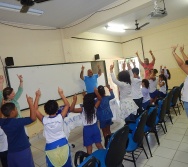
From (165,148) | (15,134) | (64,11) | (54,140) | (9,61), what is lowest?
(165,148)

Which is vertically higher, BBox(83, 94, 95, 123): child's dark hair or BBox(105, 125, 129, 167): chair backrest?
BBox(83, 94, 95, 123): child's dark hair

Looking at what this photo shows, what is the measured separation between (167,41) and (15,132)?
6453 mm

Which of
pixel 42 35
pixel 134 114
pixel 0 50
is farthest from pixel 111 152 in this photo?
pixel 42 35

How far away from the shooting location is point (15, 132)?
6.38 ft

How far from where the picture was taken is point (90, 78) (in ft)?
16.2

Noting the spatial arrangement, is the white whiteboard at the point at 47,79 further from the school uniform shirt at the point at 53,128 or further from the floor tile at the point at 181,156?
the floor tile at the point at 181,156

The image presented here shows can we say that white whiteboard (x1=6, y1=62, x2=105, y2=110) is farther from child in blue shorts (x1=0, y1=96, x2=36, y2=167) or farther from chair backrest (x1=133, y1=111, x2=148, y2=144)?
chair backrest (x1=133, y1=111, x2=148, y2=144)

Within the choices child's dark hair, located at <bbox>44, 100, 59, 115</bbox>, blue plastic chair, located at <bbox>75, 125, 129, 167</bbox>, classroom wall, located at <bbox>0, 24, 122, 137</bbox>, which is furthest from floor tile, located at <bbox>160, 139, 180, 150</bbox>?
classroom wall, located at <bbox>0, 24, 122, 137</bbox>

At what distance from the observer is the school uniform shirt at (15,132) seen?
6.12ft

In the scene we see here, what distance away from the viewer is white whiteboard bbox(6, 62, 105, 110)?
3.88 meters

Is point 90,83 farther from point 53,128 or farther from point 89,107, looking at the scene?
point 53,128

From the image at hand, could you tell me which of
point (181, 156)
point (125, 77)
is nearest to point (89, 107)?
point (125, 77)

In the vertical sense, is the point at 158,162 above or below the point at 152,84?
below

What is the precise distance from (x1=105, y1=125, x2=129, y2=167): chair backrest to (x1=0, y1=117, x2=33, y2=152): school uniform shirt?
3.09ft
